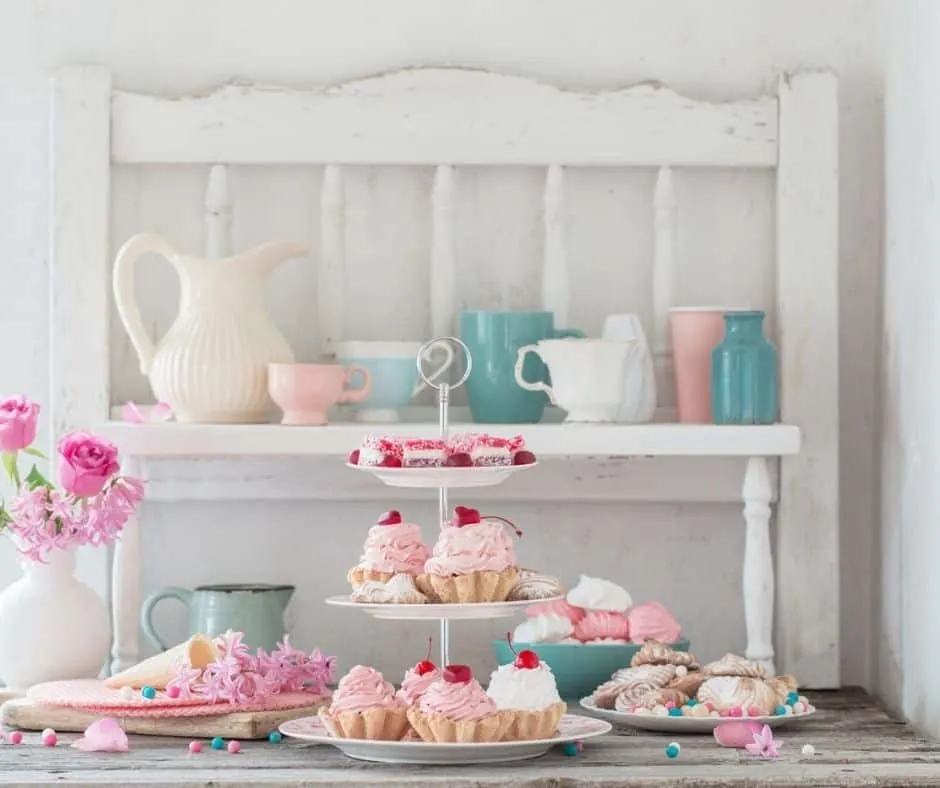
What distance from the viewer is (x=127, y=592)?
1861 millimetres

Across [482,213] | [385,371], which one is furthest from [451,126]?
[385,371]

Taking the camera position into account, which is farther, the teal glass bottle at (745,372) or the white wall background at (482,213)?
the white wall background at (482,213)

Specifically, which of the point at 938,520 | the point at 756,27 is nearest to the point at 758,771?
the point at 938,520

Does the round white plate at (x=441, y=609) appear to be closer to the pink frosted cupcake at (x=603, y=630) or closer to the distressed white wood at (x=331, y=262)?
the pink frosted cupcake at (x=603, y=630)

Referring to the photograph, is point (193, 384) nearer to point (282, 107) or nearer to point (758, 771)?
point (282, 107)

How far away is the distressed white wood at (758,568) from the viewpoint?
1866mm

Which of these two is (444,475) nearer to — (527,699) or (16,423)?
(527,699)

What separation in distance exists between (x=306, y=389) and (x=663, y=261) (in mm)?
489

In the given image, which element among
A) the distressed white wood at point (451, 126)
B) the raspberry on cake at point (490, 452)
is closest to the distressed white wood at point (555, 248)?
the distressed white wood at point (451, 126)

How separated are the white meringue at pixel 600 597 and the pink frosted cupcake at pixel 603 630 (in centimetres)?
1

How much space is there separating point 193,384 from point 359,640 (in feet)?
1.36

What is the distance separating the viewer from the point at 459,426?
187 centimetres

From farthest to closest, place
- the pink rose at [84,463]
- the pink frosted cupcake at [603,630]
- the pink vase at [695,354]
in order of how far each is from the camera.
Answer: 1. the pink vase at [695,354]
2. the pink frosted cupcake at [603,630]
3. the pink rose at [84,463]

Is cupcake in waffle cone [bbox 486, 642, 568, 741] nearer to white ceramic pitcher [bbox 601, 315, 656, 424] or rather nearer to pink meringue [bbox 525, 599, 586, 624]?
pink meringue [bbox 525, 599, 586, 624]
